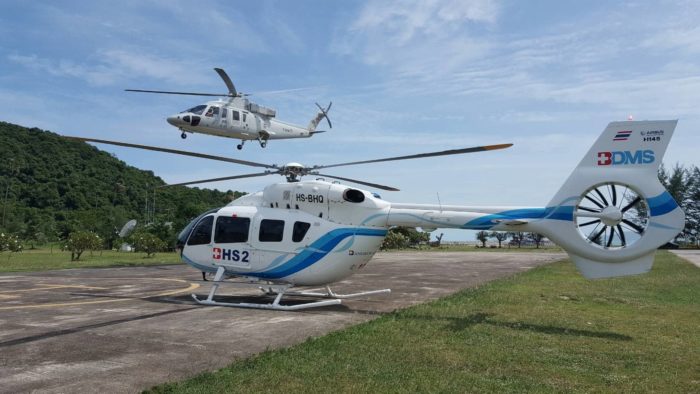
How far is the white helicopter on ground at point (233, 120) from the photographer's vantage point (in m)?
25.7

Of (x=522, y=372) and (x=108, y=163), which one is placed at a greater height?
(x=108, y=163)

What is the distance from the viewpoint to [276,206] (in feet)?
48.4

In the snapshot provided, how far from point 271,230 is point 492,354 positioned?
776 cm

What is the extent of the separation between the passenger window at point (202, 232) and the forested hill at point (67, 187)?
7130cm

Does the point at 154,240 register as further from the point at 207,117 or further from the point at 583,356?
the point at 583,356

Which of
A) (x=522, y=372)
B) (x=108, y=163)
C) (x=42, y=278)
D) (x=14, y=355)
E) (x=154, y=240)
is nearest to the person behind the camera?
(x=522, y=372)

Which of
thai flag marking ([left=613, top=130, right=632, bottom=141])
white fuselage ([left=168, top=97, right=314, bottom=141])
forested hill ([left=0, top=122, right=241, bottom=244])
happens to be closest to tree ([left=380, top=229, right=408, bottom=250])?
forested hill ([left=0, top=122, right=241, bottom=244])

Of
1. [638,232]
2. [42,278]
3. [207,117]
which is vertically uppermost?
[207,117]

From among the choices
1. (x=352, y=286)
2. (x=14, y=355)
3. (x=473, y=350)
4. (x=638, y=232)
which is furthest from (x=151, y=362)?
(x=352, y=286)

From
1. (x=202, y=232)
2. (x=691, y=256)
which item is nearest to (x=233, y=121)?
(x=202, y=232)

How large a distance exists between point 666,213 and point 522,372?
5767mm

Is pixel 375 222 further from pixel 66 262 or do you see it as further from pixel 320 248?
pixel 66 262

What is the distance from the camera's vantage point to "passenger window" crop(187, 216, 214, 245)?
15094mm

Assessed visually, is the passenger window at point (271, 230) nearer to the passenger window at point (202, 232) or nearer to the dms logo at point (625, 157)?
the passenger window at point (202, 232)
